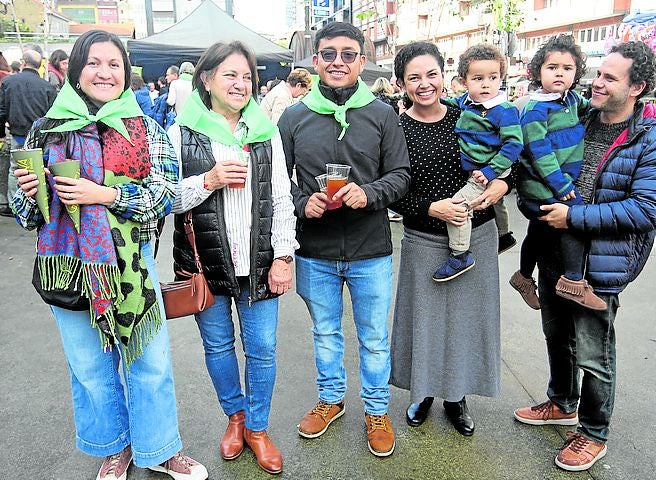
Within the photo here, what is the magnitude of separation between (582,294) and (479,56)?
1268mm

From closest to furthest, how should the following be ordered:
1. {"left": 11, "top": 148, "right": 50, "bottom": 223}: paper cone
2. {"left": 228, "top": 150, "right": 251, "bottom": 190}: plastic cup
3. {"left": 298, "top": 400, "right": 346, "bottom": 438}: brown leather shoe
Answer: {"left": 11, "top": 148, "right": 50, "bottom": 223}: paper cone
{"left": 228, "top": 150, "right": 251, "bottom": 190}: plastic cup
{"left": 298, "top": 400, "right": 346, "bottom": 438}: brown leather shoe

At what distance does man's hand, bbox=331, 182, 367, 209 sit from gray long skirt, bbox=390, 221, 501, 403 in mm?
495

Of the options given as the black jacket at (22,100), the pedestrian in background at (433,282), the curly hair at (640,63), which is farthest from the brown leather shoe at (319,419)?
the black jacket at (22,100)

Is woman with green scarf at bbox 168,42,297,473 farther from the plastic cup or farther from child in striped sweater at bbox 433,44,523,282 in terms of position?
child in striped sweater at bbox 433,44,523,282

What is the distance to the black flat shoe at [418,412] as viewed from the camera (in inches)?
122

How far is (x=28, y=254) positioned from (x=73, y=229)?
4.70 m

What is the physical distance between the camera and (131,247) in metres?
2.30

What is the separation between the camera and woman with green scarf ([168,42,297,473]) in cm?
246

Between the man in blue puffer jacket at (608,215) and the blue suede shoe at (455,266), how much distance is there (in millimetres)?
421

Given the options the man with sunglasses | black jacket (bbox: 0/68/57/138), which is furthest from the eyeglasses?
black jacket (bbox: 0/68/57/138)

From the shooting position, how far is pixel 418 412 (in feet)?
10.3

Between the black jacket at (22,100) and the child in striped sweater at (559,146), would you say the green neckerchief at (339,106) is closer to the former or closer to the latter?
the child in striped sweater at (559,146)

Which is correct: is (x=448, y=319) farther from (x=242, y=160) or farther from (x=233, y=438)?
(x=242, y=160)

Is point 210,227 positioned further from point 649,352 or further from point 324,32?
point 649,352
